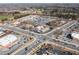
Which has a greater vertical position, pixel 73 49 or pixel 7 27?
pixel 7 27

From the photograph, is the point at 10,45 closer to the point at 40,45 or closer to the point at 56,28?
the point at 40,45
